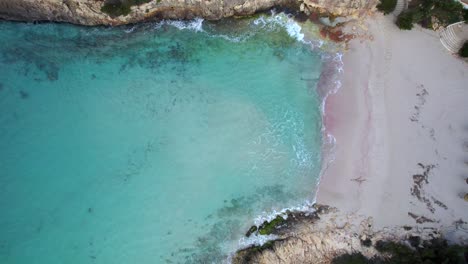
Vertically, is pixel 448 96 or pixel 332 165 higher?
pixel 448 96

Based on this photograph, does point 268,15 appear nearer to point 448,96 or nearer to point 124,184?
point 448,96

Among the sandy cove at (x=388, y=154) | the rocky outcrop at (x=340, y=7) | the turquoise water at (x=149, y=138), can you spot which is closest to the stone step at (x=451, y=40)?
the sandy cove at (x=388, y=154)

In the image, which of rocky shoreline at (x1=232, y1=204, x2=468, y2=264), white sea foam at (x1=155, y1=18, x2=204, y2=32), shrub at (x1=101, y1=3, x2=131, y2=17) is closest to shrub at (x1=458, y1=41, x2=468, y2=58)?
rocky shoreline at (x1=232, y1=204, x2=468, y2=264)

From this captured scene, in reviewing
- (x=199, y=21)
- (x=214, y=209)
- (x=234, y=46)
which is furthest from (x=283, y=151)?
(x=199, y=21)

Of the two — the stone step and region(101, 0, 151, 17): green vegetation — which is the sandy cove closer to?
the stone step

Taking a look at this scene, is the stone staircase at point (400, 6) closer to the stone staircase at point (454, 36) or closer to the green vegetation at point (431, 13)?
the green vegetation at point (431, 13)

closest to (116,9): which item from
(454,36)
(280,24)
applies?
(280,24)
